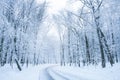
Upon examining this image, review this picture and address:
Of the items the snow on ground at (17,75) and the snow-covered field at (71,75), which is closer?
the snow on ground at (17,75)

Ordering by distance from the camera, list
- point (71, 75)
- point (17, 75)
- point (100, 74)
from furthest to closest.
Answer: point (71, 75)
point (100, 74)
point (17, 75)

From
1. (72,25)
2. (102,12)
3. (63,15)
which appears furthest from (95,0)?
(63,15)

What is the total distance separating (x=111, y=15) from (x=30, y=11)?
1075cm

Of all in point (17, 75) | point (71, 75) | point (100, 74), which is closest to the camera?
point (17, 75)

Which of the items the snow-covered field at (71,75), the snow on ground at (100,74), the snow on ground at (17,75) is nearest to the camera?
the snow on ground at (17,75)

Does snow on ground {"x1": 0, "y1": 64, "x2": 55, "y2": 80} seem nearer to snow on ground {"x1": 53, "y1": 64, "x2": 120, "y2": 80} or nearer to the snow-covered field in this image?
the snow-covered field

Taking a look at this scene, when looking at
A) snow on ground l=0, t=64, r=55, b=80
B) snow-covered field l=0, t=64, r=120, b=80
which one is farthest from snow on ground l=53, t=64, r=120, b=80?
snow on ground l=0, t=64, r=55, b=80

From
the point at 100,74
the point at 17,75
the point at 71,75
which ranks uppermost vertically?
the point at 17,75

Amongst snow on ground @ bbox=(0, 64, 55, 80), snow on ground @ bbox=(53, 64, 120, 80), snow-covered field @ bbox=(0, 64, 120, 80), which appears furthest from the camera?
snow on ground @ bbox=(53, 64, 120, 80)

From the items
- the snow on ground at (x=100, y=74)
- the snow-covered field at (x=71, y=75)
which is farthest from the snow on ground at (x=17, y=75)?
the snow on ground at (x=100, y=74)

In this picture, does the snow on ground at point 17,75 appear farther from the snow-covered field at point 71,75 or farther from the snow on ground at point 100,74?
the snow on ground at point 100,74

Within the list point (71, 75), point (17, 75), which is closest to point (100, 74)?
point (71, 75)

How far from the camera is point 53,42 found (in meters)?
85.6

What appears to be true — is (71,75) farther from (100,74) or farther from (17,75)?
(17,75)
